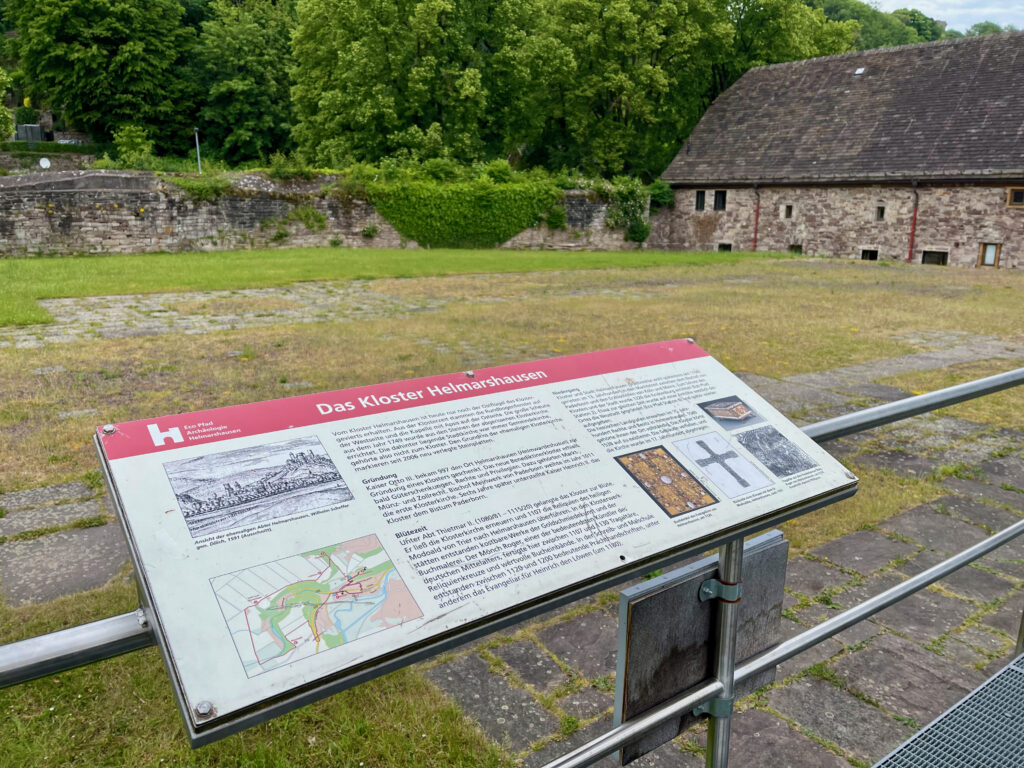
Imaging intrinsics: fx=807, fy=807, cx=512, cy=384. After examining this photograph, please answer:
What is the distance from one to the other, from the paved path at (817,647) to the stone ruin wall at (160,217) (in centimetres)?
2110

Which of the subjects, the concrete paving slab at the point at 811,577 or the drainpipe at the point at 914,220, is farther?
the drainpipe at the point at 914,220

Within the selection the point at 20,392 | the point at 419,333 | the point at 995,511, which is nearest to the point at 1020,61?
the point at 419,333

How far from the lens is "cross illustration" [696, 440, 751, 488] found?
1.95 metres

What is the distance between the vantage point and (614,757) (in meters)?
2.50

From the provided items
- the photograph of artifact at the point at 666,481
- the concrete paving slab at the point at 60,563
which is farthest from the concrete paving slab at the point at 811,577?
the concrete paving slab at the point at 60,563

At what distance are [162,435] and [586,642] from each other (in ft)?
6.68

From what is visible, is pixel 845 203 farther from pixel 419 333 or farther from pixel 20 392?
pixel 20 392

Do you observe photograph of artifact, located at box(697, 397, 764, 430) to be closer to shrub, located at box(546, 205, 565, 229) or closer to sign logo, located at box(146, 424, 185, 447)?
sign logo, located at box(146, 424, 185, 447)

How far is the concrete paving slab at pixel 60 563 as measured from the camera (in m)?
3.53

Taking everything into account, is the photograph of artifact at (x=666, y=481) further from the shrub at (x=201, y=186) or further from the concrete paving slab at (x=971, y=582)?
the shrub at (x=201, y=186)

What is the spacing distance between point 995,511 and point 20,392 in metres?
7.46

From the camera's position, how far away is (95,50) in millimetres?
41812

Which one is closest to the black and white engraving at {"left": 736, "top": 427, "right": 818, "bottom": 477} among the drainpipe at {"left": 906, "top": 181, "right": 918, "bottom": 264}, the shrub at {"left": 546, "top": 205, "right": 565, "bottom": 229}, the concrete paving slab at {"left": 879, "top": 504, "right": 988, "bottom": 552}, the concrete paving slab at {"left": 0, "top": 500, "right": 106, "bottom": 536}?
the concrete paving slab at {"left": 879, "top": 504, "right": 988, "bottom": 552}

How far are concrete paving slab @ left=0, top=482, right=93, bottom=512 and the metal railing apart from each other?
150 inches
